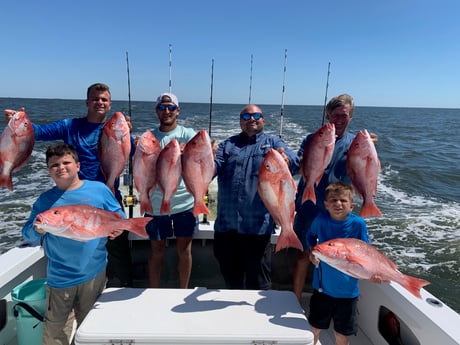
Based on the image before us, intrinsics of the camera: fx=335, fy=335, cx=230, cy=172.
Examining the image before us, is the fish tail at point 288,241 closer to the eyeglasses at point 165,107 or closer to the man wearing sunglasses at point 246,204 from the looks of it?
the man wearing sunglasses at point 246,204

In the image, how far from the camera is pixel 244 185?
3166 mm

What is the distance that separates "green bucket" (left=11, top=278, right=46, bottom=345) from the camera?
9.33 feet

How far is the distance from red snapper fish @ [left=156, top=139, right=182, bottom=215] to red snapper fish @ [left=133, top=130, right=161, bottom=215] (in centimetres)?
7

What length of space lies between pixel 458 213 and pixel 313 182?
11.0 m

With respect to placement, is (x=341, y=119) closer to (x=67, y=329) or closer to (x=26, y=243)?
(x=67, y=329)

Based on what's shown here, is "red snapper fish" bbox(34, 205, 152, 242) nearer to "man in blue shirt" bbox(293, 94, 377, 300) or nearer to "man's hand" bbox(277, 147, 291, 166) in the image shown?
"man's hand" bbox(277, 147, 291, 166)

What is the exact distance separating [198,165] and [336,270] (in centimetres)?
147

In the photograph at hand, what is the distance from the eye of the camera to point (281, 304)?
2.55 metres

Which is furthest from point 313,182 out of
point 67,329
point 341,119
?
point 67,329

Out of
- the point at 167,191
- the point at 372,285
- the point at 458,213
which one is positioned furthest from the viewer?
the point at 458,213

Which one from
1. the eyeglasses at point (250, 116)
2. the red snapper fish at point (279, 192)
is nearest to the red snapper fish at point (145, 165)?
the eyeglasses at point (250, 116)

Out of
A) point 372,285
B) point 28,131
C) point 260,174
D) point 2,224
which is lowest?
point 2,224

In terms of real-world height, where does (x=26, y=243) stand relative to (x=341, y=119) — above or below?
below

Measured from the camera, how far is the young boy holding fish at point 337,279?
2779 millimetres
